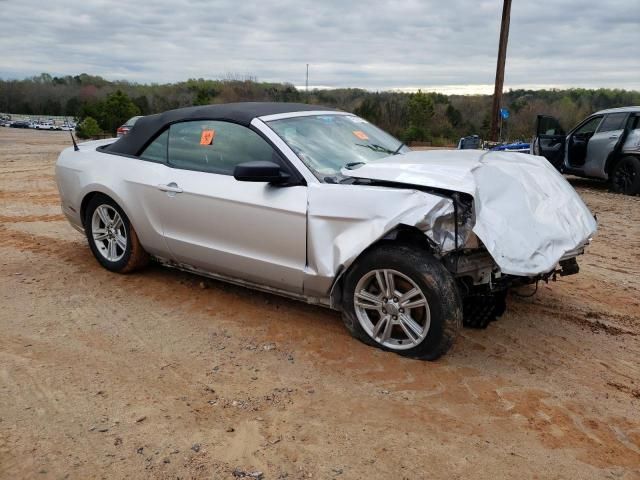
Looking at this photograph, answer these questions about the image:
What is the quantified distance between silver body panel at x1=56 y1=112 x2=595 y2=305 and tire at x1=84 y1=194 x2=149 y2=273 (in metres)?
0.21

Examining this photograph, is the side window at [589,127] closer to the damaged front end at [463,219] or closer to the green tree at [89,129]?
the damaged front end at [463,219]

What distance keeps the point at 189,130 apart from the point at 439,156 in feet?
6.82

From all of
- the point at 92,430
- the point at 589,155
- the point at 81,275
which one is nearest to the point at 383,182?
the point at 92,430

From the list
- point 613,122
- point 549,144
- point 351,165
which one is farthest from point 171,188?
point 549,144

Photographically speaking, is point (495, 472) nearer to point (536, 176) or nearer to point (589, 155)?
point (536, 176)

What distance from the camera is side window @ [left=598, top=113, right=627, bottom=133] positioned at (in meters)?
11.2

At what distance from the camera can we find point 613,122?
11391 mm

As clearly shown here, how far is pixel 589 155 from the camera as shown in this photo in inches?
461

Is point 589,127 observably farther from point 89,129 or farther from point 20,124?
point 20,124

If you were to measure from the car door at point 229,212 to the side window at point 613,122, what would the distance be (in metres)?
9.43

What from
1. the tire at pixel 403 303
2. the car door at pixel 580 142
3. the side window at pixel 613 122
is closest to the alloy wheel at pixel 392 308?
the tire at pixel 403 303

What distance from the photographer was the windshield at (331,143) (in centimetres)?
423

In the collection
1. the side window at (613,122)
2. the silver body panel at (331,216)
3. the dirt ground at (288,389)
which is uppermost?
the side window at (613,122)

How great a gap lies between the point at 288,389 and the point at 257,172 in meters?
1.46
